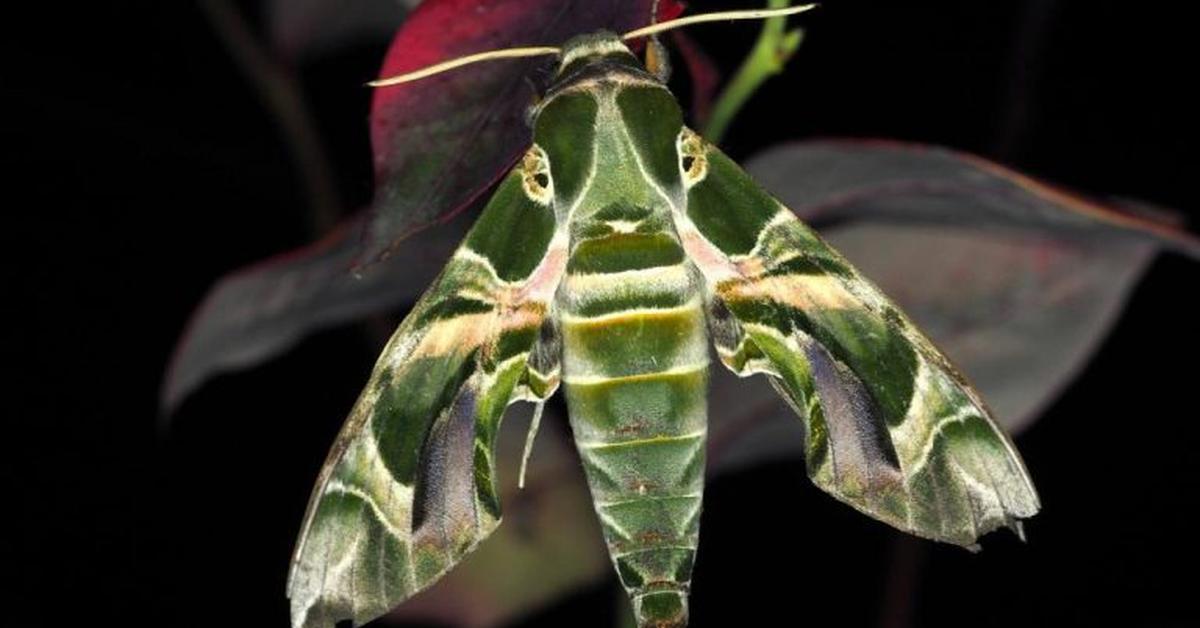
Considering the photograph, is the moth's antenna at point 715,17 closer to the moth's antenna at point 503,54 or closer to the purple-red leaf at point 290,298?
the moth's antenna at point 503,54

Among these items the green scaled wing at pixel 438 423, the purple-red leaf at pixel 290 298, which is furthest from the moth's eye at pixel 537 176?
the purple-red leaf at pixel 290 298

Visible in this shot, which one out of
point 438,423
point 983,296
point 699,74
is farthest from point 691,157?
point 983,296

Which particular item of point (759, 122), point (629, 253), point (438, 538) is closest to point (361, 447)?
point (438, 538)

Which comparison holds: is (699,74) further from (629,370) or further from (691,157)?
(629,370)

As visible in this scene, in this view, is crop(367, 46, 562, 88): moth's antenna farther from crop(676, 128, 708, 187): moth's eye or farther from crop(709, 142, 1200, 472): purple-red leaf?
crop(709, 142, 1200, 472): purple-red leaf

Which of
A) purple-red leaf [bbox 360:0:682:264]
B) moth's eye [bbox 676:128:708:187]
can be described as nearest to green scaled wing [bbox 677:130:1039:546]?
moth's eye [bbox 676:128:708:187]

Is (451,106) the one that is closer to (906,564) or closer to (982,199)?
(982,199)
